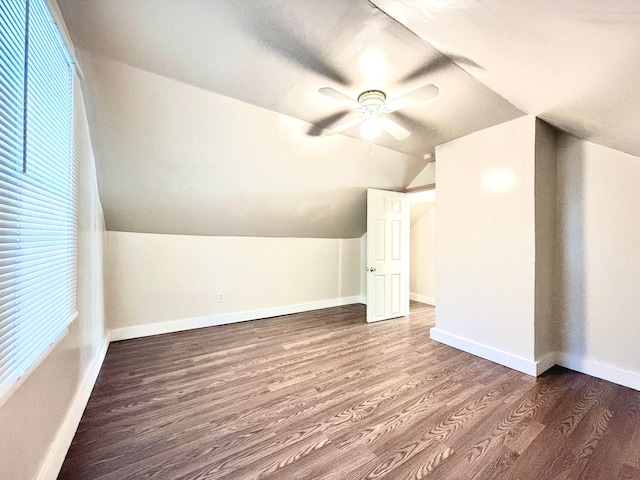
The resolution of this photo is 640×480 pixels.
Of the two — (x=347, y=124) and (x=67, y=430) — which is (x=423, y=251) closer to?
(x=347, y=124)

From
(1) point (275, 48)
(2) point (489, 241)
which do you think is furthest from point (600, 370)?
(1) point (275, 48)

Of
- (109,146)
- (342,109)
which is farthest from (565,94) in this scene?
(109,146)

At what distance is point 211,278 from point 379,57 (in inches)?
131

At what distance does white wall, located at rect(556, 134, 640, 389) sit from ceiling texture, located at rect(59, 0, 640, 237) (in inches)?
10.0

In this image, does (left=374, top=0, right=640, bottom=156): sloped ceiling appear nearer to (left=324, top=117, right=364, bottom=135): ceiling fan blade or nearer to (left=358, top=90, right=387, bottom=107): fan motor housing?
(left=358, top=90, right=387, bottom=107): fan motor housing

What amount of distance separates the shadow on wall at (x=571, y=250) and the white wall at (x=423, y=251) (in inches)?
89.2

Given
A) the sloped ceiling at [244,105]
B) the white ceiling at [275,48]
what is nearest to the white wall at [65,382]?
the sloped ceiling at [244,105]

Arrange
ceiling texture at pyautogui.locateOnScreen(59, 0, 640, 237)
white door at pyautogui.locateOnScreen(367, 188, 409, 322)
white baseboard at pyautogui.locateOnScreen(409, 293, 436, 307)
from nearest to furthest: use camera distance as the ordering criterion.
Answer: ceiling texture at pyautogui.locateOnScreen(59, 0, 640, 237) → white door at pyautogui.locateOnScreen(367, 188, 409, 322) → white baseboard at pyautogui.locateOnScreen(409, 293, 436, 307)

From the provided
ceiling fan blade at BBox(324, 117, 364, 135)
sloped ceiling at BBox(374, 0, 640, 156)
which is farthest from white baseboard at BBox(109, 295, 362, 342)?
sloped ceiling at BBox(374, 0, 640, 156)

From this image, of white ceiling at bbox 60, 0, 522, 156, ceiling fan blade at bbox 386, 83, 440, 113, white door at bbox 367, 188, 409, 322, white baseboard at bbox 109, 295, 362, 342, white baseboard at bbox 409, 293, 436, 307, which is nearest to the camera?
white ceiling at bbox 60, 0, 522, 156

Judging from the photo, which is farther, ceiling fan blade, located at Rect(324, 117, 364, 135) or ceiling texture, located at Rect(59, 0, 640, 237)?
ceiling fan blade, located at Rect(324, 117, 364, 135)

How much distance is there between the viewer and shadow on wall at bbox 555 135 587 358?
2.49 meters

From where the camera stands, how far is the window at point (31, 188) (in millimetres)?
970

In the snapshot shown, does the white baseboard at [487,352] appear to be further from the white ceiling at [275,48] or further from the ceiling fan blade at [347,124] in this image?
the ceiling fan blade at [347,124]
